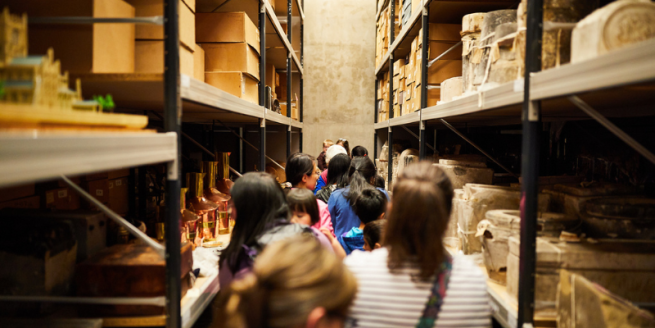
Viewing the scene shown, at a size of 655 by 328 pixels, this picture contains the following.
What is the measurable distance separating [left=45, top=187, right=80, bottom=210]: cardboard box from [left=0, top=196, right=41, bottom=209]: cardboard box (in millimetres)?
44

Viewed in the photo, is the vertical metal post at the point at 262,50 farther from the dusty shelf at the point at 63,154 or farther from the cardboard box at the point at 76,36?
the dusty shelf at the point at 63,154

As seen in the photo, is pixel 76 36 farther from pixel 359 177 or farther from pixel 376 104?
pixel 376 104

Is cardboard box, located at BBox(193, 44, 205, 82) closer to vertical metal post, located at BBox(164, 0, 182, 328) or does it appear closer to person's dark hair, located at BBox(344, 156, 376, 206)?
vertical metal post, located at BBox(164, 0, 182, 328)

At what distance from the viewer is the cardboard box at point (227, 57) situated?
8.43 feet

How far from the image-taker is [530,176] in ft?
4.64

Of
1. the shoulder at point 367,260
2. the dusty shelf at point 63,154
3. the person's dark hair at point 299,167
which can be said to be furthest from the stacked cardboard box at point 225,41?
the shoulder at point 367,260

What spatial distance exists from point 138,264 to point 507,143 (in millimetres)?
3622

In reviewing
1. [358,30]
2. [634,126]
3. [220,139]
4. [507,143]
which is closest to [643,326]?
[634,126]

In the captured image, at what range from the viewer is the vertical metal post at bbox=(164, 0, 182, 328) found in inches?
54.9

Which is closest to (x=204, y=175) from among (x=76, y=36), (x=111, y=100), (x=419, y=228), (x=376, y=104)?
(x=76, y=36)

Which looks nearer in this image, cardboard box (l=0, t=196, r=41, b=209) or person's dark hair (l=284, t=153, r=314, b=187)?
cardboard box (l=0, t=196, r=41, b=209)

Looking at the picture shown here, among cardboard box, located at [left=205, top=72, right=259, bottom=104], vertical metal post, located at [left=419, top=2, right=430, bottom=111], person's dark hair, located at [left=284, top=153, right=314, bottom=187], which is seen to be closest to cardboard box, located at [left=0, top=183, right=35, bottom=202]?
cardboard box, located at [left=205, top=72, right=259, bottom=104]

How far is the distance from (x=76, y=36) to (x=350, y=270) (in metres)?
1.29

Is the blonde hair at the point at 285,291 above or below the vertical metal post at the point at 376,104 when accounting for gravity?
below
